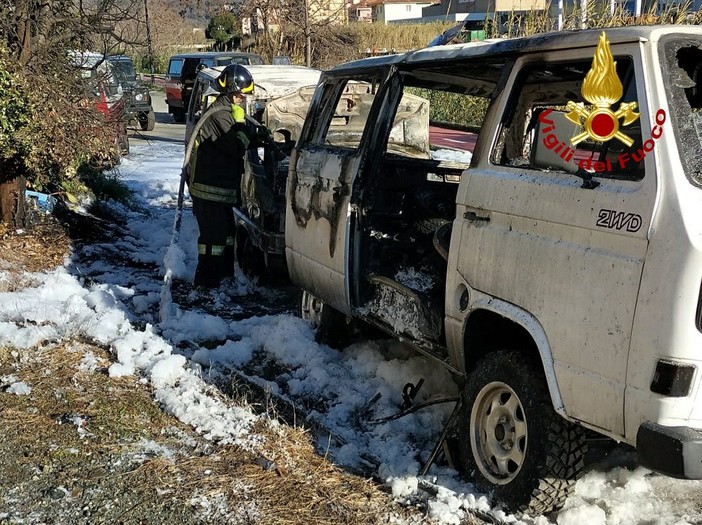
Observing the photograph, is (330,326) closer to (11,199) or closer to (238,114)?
(238,114)

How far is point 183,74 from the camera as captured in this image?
80.6 feet

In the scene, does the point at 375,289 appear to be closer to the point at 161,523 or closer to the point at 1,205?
the point at 161,523

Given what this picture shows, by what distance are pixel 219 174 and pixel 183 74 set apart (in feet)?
59.5

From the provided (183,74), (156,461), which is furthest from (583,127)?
(183,74)

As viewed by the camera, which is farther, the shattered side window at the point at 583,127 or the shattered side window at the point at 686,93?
the shattered side window at the point at 583,127

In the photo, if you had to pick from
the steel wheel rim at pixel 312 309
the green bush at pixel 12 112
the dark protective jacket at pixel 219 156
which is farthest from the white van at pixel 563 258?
the green bush at pixel 12 112

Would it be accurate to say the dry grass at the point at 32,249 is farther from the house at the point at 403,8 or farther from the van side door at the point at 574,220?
the house at the point at 403,8

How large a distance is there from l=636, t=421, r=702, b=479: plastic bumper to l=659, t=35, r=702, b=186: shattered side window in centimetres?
91

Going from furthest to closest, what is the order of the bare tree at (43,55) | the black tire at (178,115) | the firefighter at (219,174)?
the black tire at (178,115) → the bare tree at (43,55) → the firefighter at (219,174)

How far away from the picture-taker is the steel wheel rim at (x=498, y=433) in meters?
3.59

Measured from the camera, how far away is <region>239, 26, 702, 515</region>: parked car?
9.30 ft

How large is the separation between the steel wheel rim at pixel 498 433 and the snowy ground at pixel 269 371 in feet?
0.53

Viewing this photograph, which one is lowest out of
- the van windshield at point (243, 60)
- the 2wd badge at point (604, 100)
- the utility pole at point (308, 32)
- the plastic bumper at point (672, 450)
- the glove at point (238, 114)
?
the plastic bumper at point (672, 450)

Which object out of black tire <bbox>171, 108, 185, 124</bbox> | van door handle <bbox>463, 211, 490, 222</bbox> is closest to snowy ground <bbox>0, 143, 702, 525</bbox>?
van door handle <bbox>463, 211, 490, 222</bbox>
